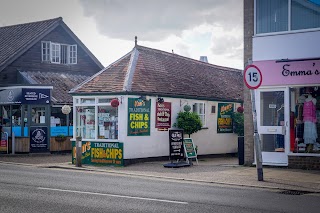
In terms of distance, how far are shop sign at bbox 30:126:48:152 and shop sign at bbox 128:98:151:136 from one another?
28.3 feet

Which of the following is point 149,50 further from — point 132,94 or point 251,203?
point 251,203

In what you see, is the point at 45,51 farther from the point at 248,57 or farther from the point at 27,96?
the point at 248,57

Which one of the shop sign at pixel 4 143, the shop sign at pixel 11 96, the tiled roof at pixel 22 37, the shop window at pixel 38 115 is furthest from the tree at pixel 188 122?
the tiled roof at pixel 22 37

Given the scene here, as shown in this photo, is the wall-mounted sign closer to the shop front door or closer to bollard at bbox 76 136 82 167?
bollard at bbox 76 136 82 167

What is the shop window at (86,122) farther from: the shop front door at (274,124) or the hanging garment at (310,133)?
the hanging garment at (310,133)

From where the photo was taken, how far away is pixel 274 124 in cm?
1919

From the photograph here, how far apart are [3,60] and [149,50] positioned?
11.0 metres

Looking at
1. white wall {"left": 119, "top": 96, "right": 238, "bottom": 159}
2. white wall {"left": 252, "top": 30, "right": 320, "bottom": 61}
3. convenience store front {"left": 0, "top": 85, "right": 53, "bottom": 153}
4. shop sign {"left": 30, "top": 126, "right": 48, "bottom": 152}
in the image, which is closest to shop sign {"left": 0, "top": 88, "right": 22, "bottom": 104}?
convenience store front {"left": 0, "top": 85, "right": 53, "bottom": 153}

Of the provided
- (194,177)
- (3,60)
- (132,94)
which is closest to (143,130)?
(132,94)

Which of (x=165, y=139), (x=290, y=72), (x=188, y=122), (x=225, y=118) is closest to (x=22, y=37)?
(x=225, y=118)

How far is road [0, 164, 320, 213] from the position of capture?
1054 cm

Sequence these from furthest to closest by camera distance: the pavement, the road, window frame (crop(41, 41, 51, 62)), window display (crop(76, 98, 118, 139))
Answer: window frame (crop(41, 41, 51, 62)) < window display (crop(76, 98, 118, 139)) < the pavement < the road

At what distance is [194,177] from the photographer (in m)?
16.9

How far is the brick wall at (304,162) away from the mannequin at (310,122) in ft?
1.17
